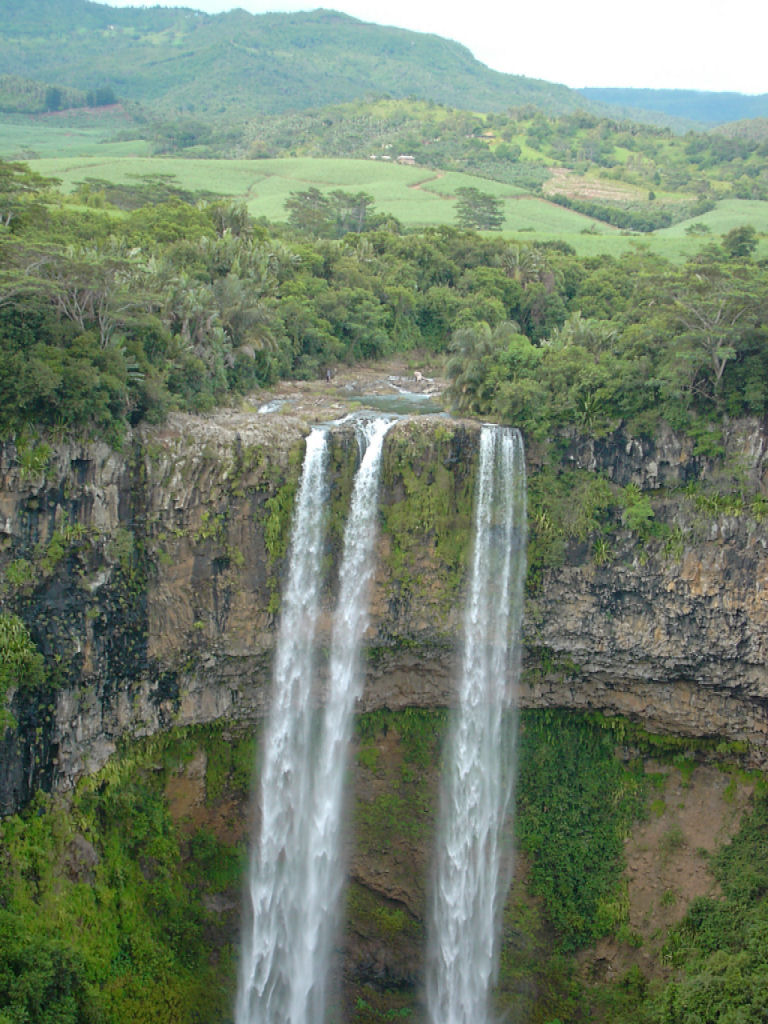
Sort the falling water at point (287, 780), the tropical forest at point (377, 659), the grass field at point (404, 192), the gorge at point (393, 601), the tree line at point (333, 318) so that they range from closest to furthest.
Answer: the tropical forest at point (377, 659) < the tree line at point (333, 318) < the gorge at point (393, 601) < the falling water at point (287, 780) < the grass field at point (404, 192)

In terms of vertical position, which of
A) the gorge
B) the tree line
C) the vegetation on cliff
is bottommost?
the vegetation on cliff

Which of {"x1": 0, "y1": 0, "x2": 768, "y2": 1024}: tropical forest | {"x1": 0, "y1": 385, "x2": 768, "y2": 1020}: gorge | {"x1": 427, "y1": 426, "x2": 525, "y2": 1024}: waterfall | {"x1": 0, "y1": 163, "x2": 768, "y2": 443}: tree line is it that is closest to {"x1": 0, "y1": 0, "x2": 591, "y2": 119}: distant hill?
{"x1": 0, "y1": 163, "x2": 768, "y2": 443}: tree line

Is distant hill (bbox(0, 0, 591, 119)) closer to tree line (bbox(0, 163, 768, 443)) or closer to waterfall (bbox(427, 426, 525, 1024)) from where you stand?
tree line (bbox(0, 163, 768, 443))

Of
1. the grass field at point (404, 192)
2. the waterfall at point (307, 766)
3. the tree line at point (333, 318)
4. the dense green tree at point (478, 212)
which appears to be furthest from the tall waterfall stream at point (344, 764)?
the dense green tree at point (478, 212)

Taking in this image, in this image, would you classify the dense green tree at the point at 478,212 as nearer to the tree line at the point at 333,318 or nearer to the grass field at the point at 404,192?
the grass field at the point at 404,192

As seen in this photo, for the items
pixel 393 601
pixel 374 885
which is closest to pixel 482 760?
pixel 374 885

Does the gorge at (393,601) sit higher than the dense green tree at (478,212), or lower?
lower

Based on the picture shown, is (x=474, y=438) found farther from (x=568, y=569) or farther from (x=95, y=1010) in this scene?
(x=95, y=1010)
